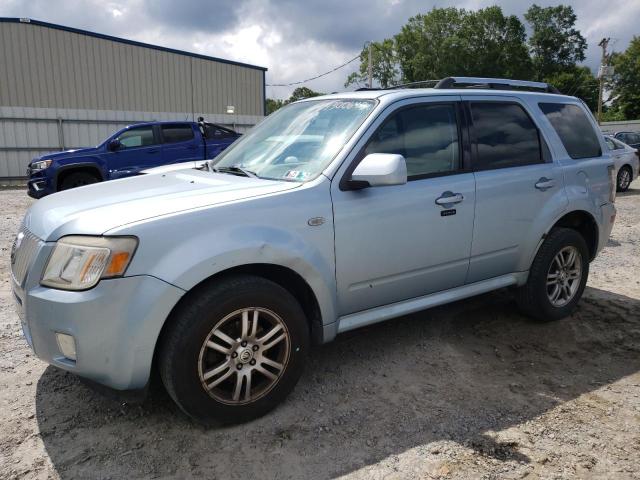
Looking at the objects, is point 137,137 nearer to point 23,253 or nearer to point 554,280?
point 23,253

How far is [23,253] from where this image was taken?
2.79 meters

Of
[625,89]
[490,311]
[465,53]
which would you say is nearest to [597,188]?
[490,311]

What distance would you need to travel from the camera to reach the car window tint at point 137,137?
11.6 metres

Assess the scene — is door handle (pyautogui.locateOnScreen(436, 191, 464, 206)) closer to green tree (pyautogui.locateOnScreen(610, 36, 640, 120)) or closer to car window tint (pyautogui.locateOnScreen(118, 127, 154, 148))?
car window tint (pyautogui.locateOnScreen(118, 127, 154, 148))

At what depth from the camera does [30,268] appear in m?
2.61

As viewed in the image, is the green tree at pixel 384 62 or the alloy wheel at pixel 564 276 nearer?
the alloy wheel at pixel 564 276

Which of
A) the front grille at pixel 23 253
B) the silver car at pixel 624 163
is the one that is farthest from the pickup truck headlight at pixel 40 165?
the silver car at pixel 624 163

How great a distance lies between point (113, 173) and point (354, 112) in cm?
882

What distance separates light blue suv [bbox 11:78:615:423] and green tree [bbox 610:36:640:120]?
202 ft

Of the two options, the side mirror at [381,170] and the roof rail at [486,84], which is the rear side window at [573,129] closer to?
the roof rail at [486,84]

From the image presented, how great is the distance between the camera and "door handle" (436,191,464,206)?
345 centimetres

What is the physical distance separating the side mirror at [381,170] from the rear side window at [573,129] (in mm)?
1995

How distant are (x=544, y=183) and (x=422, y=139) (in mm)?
1182

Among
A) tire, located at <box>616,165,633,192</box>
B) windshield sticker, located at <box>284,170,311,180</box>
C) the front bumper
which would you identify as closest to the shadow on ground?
the front bumper
